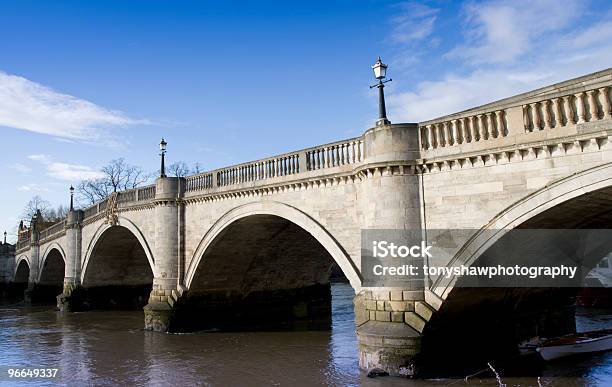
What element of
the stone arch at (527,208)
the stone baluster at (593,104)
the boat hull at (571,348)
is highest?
the stone baluster at (593,104)

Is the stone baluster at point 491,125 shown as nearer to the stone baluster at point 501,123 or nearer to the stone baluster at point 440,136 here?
the stone baluster at point 501,123

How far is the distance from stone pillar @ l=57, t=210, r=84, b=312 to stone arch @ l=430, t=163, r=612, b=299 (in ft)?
89.0

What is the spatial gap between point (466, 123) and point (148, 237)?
1668cm

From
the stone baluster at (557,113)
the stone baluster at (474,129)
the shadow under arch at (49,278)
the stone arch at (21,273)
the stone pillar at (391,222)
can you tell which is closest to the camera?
the stone baluster at (557,113)

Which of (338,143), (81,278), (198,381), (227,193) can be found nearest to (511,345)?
(338,143)

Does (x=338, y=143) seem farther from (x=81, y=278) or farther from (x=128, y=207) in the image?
(x=81, y=278)

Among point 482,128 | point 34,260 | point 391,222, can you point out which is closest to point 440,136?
point 482,128

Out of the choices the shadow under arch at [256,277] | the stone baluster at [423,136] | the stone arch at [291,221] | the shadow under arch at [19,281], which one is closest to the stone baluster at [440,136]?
the stone baluster at [423,136]

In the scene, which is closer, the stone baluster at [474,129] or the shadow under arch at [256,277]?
the stone baluster at [474,129]

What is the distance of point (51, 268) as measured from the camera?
137 ft

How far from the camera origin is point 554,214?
922cm

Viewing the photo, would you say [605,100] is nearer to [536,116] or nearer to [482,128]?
[536,116]

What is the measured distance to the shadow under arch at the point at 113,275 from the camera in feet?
98.1

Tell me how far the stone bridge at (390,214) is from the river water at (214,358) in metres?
1.30
